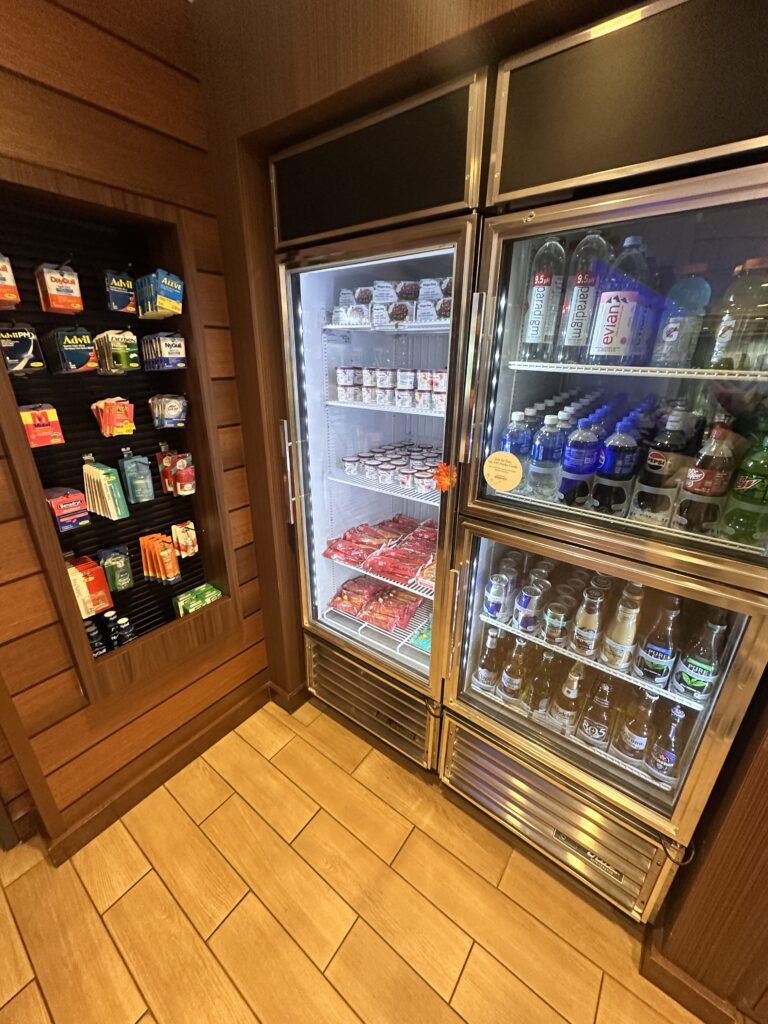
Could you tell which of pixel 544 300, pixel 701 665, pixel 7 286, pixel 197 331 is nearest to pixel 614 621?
pixel 701 665

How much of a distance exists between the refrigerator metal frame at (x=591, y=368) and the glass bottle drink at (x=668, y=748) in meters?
0.59

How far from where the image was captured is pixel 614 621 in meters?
1.20

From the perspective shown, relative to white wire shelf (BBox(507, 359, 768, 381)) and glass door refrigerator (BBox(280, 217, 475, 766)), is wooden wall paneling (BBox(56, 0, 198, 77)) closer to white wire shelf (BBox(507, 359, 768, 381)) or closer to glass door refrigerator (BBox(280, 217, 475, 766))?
glass door refrigerator (BBox(280, 217, 475, 766))

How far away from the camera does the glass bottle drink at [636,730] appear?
1211 millimetres

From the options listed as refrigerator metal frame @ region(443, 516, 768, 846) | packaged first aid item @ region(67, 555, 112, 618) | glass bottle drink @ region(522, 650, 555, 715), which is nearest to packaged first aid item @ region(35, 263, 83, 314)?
packaged first aid item @ region(67, 555, 112, 618)

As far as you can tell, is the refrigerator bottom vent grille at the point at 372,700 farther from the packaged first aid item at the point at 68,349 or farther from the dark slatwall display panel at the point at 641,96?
the dark slatwall display panel at the point at 641,96

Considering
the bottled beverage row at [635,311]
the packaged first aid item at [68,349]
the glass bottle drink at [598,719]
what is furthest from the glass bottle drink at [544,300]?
the packaged first aid item at [68,349]

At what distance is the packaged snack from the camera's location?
121 centimetres

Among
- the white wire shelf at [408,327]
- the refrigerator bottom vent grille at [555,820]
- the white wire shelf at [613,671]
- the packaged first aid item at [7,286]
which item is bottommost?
the refrigerator bottom vent grille at [555,820]

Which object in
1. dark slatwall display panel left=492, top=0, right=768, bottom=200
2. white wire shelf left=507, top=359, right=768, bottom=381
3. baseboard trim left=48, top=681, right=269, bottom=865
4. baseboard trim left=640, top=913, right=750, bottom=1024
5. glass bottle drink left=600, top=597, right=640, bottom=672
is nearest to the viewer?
dark slatwall display panel left=492, top=0, right=768, bottom=200

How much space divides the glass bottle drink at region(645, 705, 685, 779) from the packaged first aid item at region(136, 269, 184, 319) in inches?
74.2

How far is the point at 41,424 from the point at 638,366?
4.92 ft

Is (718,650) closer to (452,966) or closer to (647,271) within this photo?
(647,271)

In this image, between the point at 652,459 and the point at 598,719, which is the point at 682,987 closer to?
the point at 598,719
